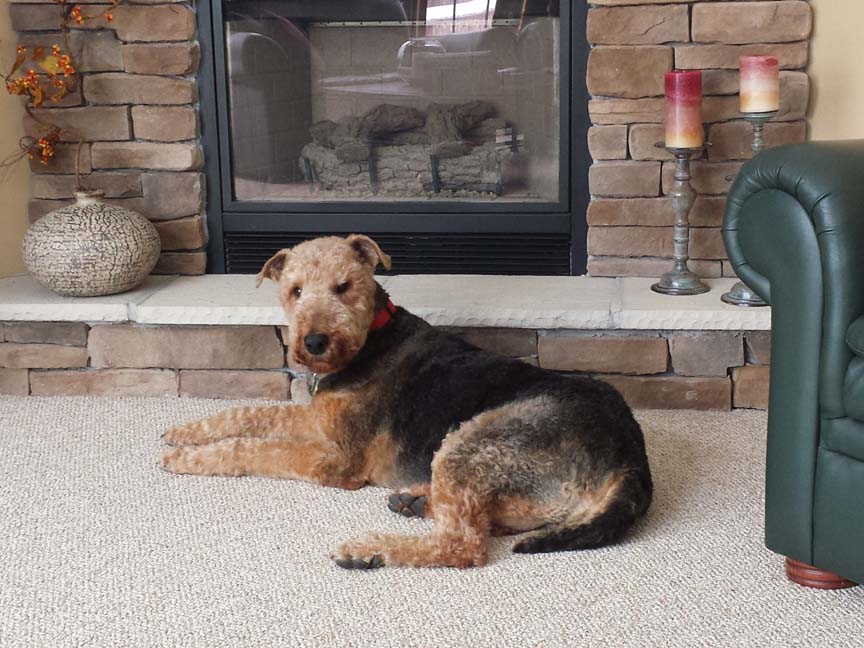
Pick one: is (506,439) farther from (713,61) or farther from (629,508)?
(713,61)

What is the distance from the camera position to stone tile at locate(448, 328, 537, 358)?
3.14 metres

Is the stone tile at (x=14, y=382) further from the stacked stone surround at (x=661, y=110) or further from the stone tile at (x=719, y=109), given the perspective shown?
the stone tile at (x=719, y=109)

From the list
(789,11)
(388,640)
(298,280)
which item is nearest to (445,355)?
(298,280)

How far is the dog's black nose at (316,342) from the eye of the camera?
243 cm

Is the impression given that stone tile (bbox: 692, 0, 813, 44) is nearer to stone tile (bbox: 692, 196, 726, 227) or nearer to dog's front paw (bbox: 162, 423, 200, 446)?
stone tile (bbox: 692, 196, 726, 227)

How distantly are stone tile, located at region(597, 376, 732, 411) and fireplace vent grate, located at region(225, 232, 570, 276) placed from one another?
1.75ft

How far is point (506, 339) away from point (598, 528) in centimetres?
108

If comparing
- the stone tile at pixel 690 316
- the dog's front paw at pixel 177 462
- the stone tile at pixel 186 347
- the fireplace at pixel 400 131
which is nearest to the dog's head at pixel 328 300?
the dog's front paw at pixel 177 462

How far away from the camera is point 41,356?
11.0 feet

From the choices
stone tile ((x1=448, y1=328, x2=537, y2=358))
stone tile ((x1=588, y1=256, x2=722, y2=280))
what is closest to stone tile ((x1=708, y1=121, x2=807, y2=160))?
stone tile ((x1=588, y1=256, x2=722, y2=280))

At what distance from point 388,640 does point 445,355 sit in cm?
85

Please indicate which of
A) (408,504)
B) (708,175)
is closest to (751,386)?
(708,175)

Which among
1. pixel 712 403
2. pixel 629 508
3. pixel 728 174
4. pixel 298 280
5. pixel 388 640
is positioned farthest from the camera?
pixel 728 174

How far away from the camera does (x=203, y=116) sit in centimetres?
353
